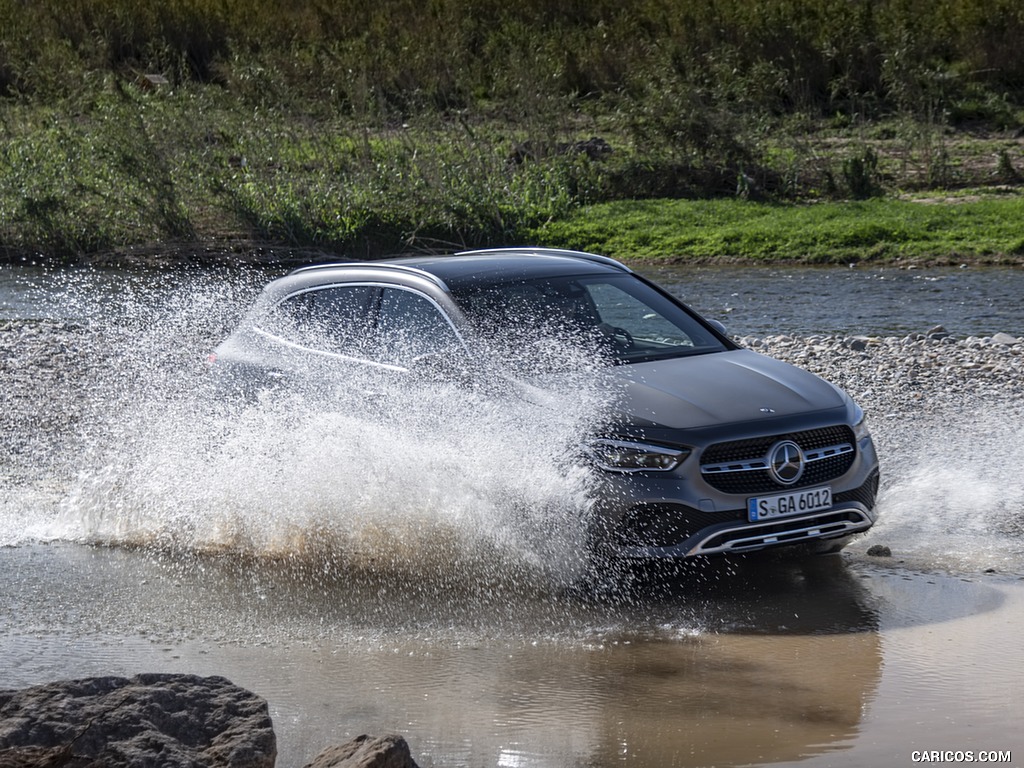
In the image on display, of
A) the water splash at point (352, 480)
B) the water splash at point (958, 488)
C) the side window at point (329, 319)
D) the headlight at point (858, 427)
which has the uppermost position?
the side window at point (329, 319)

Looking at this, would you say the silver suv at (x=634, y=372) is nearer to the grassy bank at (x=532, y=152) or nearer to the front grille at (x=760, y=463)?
the front grille at (x=760, y=463)

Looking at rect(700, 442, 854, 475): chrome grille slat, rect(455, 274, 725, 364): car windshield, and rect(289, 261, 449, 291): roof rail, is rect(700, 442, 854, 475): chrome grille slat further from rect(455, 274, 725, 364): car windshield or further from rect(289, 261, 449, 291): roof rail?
rect(289, 261, 449, 291): roof rail

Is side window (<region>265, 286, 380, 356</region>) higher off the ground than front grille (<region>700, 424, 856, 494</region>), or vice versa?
side window (<region>265, 286, 380, 356</region>)

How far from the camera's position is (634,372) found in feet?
22.3

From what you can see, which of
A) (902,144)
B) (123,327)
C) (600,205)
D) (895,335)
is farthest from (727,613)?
(902,144)

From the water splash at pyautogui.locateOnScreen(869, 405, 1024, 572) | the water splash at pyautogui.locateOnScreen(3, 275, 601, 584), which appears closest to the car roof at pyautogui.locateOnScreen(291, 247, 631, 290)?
the water splash at pyautogui.locateOnScreen(3, 275, 601, 584)

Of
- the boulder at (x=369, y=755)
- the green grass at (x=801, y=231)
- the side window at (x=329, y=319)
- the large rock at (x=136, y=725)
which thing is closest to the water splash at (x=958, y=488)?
the side window at (x=329, y=319)

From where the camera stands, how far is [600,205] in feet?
83.9

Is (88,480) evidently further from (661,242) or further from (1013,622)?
(661,242)

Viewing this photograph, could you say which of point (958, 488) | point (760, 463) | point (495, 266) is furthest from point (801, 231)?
point (760, 463)

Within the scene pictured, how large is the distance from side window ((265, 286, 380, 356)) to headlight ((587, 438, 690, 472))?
5.74 ft

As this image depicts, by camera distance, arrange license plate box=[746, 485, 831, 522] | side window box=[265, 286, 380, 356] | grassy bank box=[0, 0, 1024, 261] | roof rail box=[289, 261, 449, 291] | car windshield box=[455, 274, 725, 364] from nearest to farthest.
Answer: license plate box=[746, 485, 831, 522], car windshield box=[455, 274, 725, 364], roof rail box=[289, 261, 449, 291], side window box=[265, 286, 380, 356], grassy bank box=[0, 0, 1024, 261]

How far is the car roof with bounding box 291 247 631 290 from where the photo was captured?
752 centimetres

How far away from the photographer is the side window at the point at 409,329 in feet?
23.4
